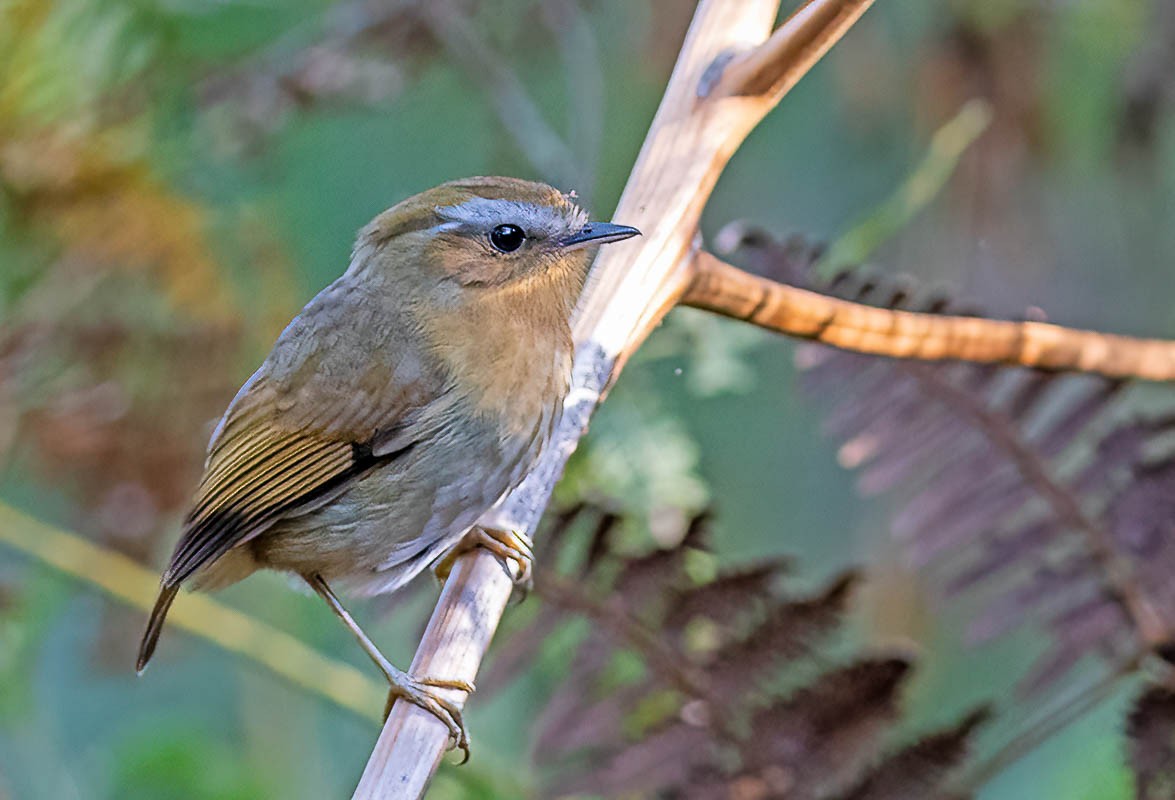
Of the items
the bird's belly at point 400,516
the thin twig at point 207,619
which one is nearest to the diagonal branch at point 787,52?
the bird's belly at point 400,516

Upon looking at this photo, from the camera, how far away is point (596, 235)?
1.79 m

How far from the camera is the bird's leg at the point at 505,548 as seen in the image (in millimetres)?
1895

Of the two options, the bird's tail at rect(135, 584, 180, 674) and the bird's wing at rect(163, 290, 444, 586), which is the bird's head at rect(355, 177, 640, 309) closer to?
the bird's wing at rect(163, 290, 444, 586)

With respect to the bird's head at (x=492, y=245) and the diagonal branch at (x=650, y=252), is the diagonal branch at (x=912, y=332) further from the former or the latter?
the bird's head at (x=492, y=245)

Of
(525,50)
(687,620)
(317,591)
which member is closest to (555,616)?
(687,620)

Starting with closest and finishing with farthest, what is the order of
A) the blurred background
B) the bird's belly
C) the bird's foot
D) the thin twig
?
the bird's foot → the bird's belly → the thin twig → the blurred background

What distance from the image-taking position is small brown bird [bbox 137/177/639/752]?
1839 millimetres

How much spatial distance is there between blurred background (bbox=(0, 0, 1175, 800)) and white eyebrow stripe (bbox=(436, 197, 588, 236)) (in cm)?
48

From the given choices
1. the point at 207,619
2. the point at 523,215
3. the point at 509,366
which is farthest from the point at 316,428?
the point at 207,619

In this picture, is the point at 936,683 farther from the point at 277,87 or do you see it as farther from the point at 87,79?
the point at 87,79

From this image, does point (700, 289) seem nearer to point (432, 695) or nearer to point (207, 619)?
point (432, 695)

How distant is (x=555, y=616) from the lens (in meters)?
2.16

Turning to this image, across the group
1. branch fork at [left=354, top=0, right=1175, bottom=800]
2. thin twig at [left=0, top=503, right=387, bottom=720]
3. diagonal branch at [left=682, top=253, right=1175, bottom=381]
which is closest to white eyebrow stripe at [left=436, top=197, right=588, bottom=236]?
branch fork at [left=354, top=0, right=1175, bottom=800]

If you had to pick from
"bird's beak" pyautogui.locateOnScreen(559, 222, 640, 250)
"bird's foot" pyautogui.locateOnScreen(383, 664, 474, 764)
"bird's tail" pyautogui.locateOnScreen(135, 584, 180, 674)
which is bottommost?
"bird's foot" pyautogui.locateOnScreen(383, 664, 474, 764)
